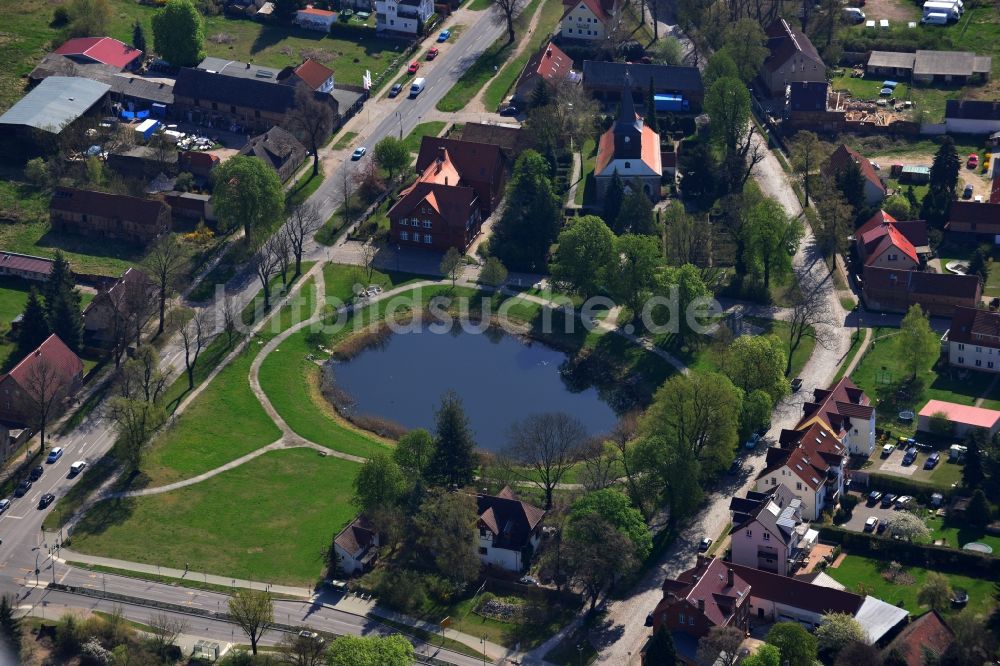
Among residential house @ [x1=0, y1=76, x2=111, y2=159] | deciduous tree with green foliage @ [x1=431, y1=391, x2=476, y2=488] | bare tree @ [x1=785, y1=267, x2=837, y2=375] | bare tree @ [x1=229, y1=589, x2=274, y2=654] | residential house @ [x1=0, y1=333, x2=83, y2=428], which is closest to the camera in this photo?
bare tree @ [x1=229, y1=589, x2=274, y2=654]

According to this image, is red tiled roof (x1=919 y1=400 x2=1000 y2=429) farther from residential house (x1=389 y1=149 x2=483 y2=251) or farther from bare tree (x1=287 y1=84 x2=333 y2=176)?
bare tree (x1=287 y1=84 x2=333 y2=176)

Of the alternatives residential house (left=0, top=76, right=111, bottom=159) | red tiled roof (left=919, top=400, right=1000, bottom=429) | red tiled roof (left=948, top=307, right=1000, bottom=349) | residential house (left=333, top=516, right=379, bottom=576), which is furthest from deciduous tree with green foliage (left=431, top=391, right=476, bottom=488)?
residential house (left=0, top=76, right=111, bottom=159)

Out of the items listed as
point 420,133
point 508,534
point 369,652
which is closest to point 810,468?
point 508,534

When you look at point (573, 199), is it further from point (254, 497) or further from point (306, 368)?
point (254, 497)

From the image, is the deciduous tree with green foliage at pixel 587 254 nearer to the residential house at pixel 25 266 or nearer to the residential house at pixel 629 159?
the residential house at pixel 629 159

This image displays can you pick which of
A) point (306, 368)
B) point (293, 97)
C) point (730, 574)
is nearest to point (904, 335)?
point (730, 574)

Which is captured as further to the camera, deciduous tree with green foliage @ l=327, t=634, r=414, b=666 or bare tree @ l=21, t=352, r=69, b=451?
bare tree @ l=21, t=352, r=69, b=451
